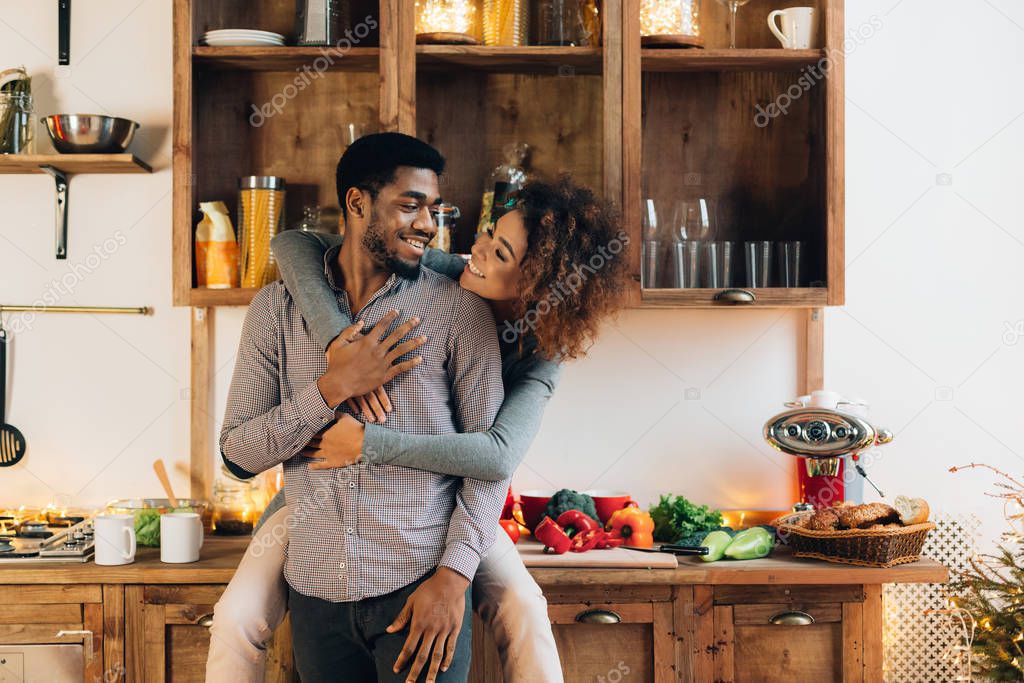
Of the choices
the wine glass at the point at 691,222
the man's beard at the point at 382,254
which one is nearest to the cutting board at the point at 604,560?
the man's beard at the point at 382,254

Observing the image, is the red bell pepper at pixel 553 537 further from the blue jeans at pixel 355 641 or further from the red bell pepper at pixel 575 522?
the blue jeans at pixel 355 641

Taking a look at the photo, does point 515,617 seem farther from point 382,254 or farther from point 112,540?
point 112,540

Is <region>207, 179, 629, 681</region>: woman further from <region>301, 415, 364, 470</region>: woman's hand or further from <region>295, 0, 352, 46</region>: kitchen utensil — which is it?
<region>295, 0, 352, 46</region>: kitchen utensil

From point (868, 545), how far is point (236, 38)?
6.35ft

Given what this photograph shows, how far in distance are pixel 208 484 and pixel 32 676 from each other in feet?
2.23

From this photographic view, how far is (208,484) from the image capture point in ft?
8.65

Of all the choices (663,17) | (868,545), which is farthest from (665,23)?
(868,545)

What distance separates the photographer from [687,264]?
93.9 inches

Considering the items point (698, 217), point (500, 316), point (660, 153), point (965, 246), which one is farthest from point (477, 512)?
point (965, 246)

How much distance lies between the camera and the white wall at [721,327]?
2.62 metres

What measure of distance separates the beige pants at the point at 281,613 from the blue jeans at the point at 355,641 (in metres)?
0.11

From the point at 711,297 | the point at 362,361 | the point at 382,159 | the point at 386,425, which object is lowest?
the point at 386,425

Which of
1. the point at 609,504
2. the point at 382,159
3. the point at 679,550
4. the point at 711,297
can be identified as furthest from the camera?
the point at 609,504

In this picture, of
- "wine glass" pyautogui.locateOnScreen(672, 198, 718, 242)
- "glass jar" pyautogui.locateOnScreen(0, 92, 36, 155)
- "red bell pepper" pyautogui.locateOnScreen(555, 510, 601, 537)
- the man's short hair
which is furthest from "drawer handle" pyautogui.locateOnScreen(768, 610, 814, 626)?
"glass jar" pyautogui.locateOnScreen(0, 92, 36, 155)
